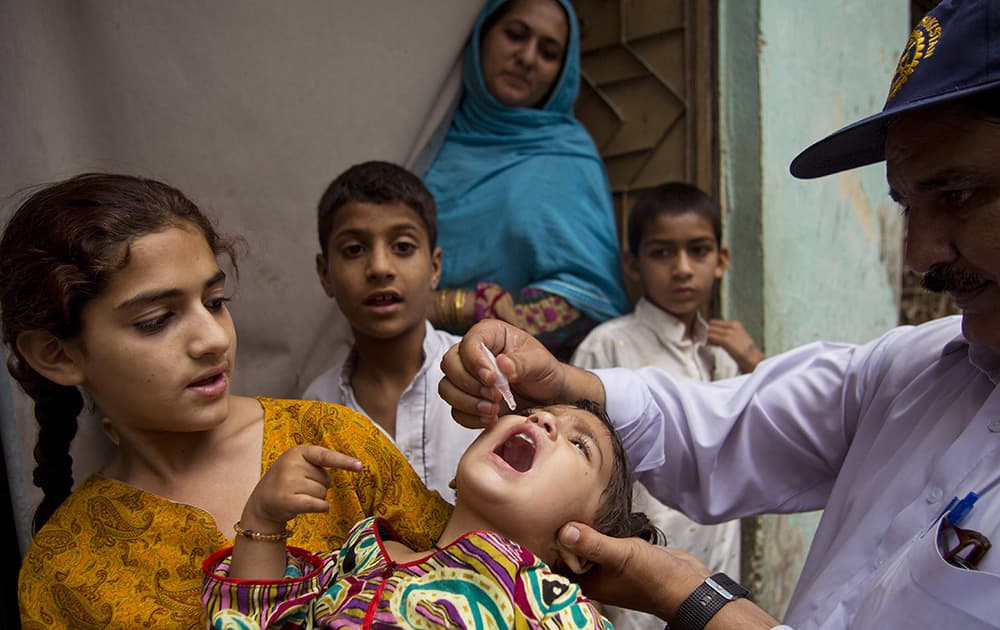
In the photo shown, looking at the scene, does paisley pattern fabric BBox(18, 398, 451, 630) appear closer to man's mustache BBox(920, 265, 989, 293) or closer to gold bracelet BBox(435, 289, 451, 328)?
man's mustache BBox(920, 265, 989, 293)

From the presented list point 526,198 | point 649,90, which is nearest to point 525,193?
point 526,198

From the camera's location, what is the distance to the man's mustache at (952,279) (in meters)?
1.39

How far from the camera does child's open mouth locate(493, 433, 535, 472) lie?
5.09 ft

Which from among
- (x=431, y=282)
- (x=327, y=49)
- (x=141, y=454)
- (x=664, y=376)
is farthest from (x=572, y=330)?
(x=141, y=454)

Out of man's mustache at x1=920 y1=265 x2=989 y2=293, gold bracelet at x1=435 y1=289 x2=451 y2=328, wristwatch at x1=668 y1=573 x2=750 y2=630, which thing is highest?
man's mustache at x1=920 y1=265 x2=989 y2=293

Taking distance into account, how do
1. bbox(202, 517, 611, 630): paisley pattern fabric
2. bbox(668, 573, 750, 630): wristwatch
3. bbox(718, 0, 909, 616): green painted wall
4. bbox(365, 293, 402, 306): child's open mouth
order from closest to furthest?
1. bbox(202, 517, 611, 630): paisley pattern fabric
2. bbox(668, 573, 750, 630): wristwatch
3. bbox(365, 293, 402, 306): child's open mouth
4. bbox(718, 0, 909, 616): green painted wall

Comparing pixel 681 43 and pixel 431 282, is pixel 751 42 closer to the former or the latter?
pixel 681 43

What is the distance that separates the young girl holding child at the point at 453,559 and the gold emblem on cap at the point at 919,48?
95 cm

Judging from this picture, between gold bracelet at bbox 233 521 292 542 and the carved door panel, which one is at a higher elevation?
the carved door panel

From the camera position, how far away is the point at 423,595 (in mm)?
1273

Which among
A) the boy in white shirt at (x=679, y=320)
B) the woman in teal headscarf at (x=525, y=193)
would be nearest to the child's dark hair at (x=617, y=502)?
the woman in teal headscarf at (x=525, y=193)

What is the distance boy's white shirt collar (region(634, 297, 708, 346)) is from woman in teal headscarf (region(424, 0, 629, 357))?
14 cm

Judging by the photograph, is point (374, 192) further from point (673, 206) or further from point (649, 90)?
point (649, 90)

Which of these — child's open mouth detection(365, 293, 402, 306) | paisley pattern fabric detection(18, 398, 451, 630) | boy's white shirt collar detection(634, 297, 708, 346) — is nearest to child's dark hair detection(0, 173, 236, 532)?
paisley pattern fabric detection(18, 398, 451, 630)
